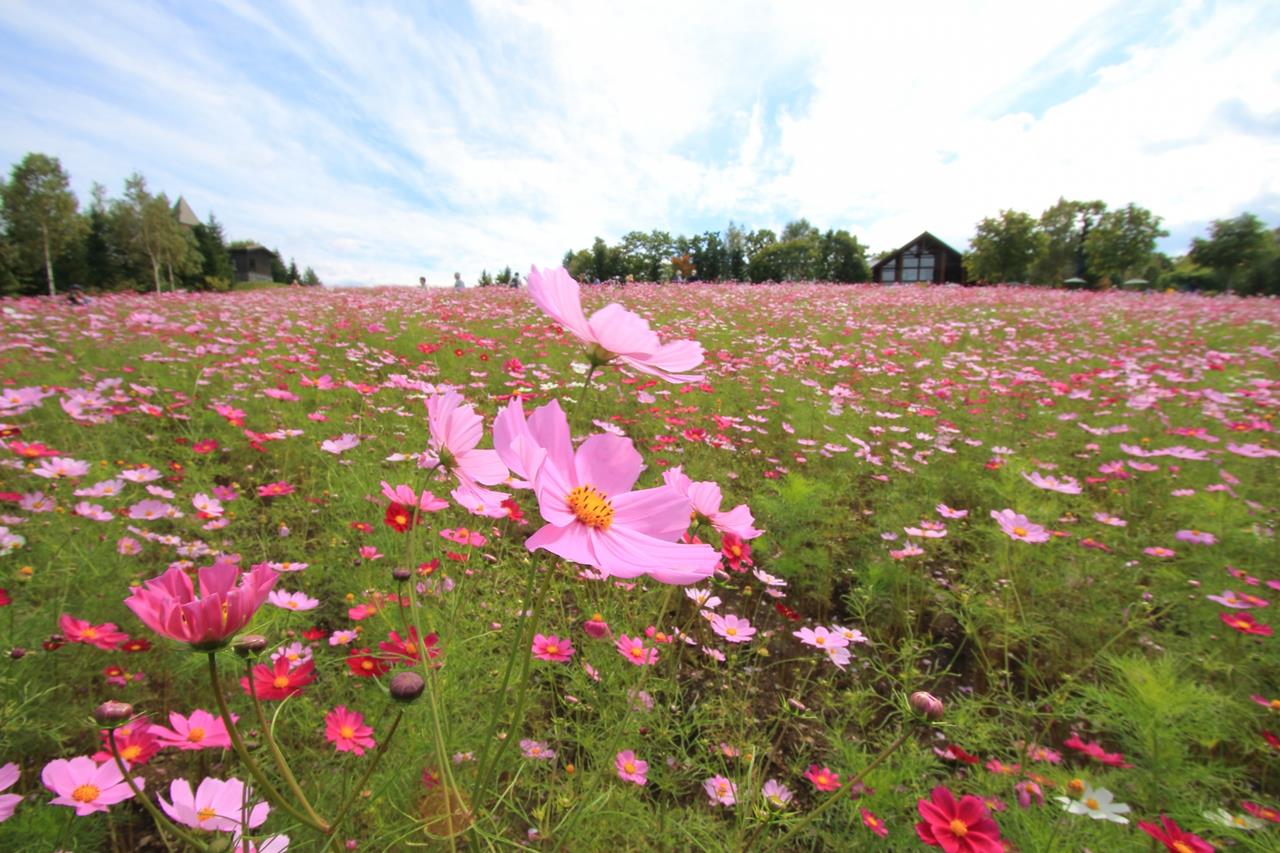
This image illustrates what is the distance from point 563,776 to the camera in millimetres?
A: 1115

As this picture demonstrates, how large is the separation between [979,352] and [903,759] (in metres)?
4.83

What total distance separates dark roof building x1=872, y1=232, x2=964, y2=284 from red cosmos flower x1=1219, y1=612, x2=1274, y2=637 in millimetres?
31596

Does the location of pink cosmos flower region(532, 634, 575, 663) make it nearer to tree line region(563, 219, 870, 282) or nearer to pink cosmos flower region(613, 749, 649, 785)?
pink cosmos flower region(613, 749, 649, 785)

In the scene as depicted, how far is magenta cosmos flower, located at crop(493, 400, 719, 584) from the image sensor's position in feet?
1.40

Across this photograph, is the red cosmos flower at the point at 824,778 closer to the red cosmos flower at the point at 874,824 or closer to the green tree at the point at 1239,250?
the red cosmos flower at the point at 874,824

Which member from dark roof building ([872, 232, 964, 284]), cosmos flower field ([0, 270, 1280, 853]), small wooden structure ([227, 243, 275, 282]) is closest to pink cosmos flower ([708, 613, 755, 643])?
cosmos flower field ([0, 270, 1280, 853])

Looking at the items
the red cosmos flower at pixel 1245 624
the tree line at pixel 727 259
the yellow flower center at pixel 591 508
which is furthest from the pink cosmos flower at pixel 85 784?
the tree line at pixel 727 259

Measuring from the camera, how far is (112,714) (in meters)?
0.46

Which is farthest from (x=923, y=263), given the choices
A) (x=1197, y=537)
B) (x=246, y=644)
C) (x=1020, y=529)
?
(x=246, y=644)

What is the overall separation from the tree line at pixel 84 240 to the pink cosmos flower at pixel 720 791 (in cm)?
2276

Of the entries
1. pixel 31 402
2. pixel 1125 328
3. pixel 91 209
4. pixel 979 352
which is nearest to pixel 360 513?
pixel 31 402

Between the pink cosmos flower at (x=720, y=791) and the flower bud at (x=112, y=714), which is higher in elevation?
the flower bud at (x=112, y=714)

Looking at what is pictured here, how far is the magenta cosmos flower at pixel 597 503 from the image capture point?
16.8 inches

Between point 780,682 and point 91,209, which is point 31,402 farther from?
point 91,209
